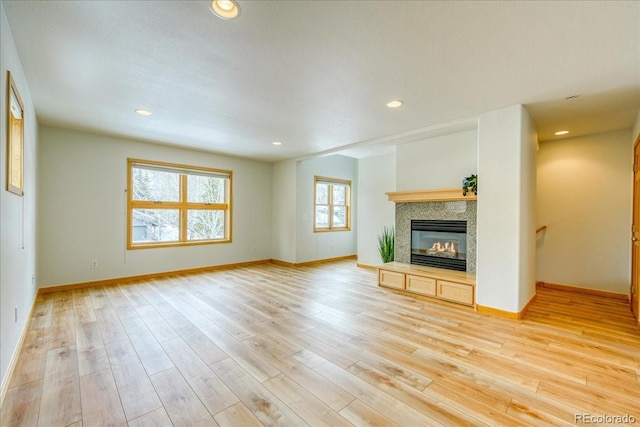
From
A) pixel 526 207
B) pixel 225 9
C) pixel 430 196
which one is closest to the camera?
pixel 225 9

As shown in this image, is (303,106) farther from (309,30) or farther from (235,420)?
(235,420)

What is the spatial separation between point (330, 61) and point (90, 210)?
4579 mm

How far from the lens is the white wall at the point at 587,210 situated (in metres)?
4.14

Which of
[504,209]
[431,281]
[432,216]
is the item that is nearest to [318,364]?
[431,281]

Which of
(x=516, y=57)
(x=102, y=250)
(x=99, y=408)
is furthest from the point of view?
(x=102, y=250)

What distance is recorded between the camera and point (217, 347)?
8.27ft

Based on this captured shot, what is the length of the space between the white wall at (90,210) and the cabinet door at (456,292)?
4524 millimetres

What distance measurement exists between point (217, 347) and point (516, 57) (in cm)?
344

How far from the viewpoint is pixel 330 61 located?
232cm

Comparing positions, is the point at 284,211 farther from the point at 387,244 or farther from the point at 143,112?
the point at 143,112

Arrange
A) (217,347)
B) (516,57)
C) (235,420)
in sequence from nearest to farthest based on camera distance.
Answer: (235,420)
(516,57)
(217,347)

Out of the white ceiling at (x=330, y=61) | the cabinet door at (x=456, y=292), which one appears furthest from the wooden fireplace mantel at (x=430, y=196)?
the cabinet door at (x=456, y=292)

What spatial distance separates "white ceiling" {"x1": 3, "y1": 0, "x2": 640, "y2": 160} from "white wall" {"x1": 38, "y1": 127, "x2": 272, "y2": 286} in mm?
713

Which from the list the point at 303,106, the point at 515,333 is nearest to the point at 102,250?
the point at 303,106
